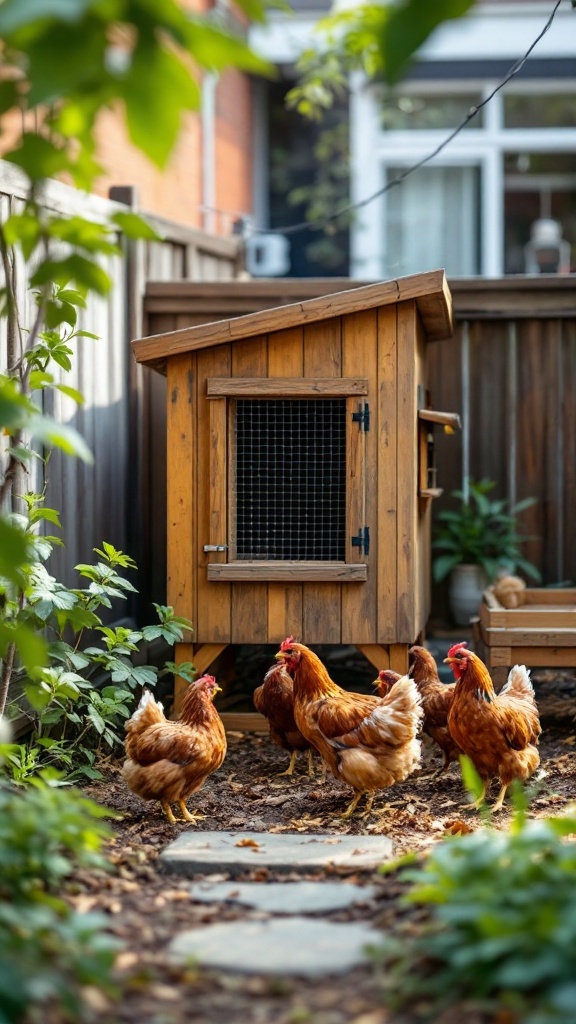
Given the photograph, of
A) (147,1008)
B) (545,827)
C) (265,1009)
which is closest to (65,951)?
(147,1008)

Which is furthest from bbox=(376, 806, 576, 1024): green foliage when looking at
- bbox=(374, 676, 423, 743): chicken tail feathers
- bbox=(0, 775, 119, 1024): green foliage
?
bbox=(374, 676, 423, 743): chicken tail feathers

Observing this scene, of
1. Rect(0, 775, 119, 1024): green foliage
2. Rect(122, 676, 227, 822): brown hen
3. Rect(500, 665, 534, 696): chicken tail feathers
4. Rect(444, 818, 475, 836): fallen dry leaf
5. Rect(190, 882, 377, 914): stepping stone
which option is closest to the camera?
Rect(0, 775, 119, 1024): green foliage

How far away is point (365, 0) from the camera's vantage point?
37.0 ft

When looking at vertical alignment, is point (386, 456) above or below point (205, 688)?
above

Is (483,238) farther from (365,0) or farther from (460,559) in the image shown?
(460,559)

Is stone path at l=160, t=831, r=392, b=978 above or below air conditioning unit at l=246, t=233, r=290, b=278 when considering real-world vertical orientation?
below

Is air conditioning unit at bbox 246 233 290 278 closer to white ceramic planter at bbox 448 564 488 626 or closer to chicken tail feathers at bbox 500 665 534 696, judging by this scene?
white ceramic planter at bbox 448 564 488 626

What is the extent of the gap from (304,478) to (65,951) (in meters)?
3.38

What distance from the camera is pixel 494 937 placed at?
2.41 m

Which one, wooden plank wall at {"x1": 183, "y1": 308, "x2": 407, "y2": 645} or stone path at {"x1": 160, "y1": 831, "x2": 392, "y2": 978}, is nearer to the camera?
stone path at {"x1": 160, "y1": 831, "x2": 392, "y2": 978}

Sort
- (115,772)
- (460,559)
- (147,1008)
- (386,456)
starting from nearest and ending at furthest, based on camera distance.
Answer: (147,1008) → (115,772) → (386,456) → (460,559)

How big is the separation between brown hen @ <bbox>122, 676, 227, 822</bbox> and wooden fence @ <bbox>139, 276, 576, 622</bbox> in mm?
2391

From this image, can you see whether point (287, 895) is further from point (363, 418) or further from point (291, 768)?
point (363, 418)

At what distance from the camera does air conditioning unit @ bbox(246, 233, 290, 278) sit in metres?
11.8
